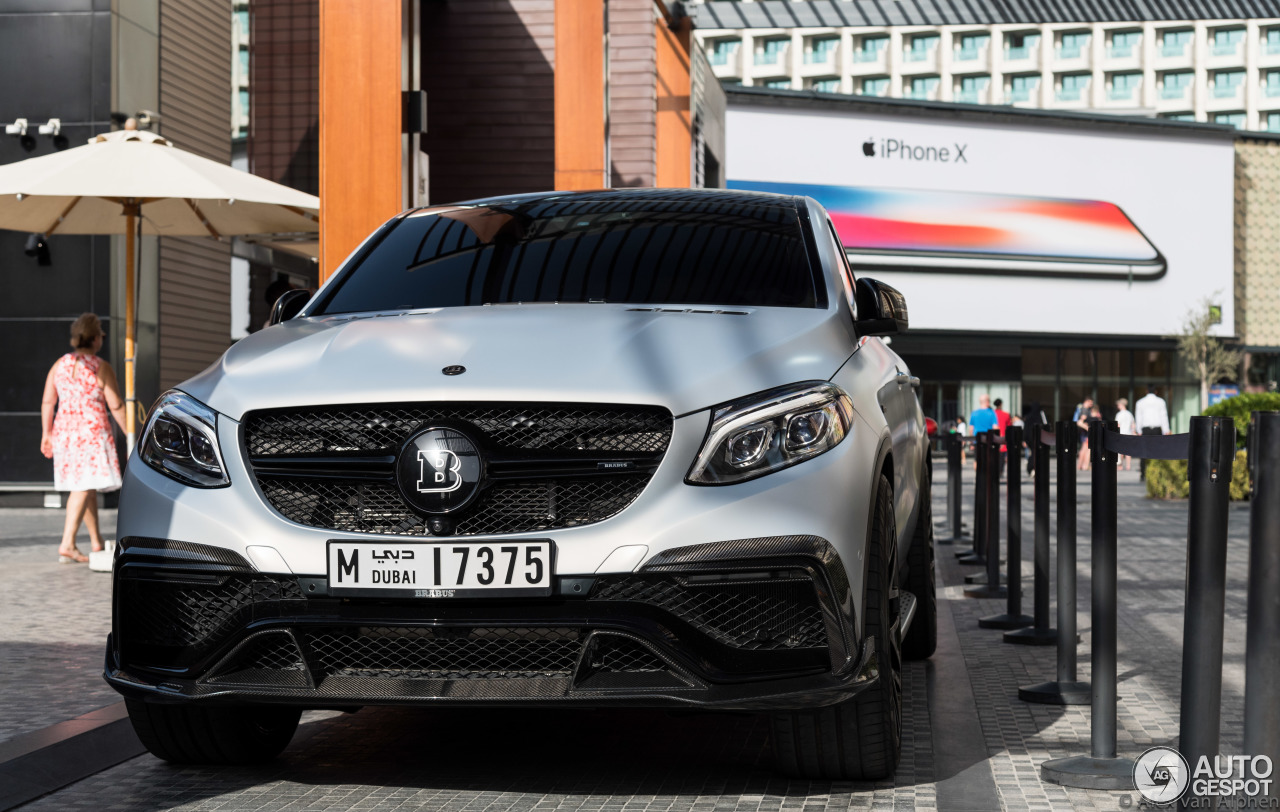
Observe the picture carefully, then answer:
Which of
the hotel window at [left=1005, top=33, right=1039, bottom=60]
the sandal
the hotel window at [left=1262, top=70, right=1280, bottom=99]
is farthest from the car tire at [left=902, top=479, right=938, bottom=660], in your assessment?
the hotel window at [left=1262, top=70, right=1280, bottom=99]

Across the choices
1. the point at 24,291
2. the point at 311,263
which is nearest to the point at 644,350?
the point at 24,291

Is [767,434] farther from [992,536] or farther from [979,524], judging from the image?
[979,524]

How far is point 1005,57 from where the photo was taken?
96062 millimetres

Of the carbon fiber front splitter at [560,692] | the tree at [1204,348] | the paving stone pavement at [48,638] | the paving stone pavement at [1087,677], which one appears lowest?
the paving stone pavement at [1087,677]

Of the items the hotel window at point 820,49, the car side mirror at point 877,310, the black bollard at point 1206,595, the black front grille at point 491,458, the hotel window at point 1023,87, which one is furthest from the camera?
the hotel window at point 820,49

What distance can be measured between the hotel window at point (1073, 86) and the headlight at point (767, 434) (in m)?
97.6

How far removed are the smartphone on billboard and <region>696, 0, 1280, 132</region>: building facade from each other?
38.8m

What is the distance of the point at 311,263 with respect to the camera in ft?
77.2

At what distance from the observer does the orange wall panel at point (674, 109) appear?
19.1m

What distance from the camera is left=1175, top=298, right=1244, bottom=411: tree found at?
56.6 m

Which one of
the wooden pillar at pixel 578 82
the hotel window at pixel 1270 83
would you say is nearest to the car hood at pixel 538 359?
the wooden pillar at pixel 578 82

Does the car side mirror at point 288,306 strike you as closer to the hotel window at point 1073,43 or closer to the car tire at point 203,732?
the car tire at point 203,732

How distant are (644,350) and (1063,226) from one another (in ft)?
178

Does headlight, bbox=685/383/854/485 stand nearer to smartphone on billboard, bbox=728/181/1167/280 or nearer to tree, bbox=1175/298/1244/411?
smartphone on billboard, bbox=728/181/1167/280
